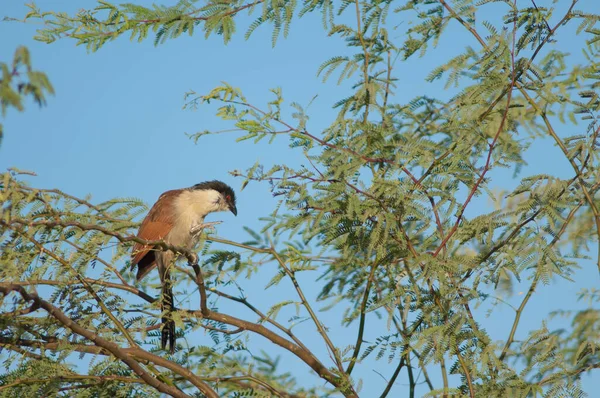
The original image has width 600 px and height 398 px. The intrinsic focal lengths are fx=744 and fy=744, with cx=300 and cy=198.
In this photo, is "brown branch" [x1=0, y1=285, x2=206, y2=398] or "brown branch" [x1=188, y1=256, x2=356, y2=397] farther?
"brown branch" [x1=188, y1=256, x2=356, y2=397]

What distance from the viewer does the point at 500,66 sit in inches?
158

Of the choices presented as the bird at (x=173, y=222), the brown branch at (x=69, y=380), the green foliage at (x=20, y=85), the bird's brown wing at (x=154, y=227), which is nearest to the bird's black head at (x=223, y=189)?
the bird at (x=173, y=222)

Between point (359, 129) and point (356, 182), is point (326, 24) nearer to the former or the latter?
point (359, 129)

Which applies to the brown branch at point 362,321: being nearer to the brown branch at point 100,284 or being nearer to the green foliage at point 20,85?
the brown branch at point 100,284

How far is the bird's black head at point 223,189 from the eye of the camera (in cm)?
675

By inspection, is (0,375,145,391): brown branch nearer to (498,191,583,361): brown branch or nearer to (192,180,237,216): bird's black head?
(498,191,583,361): brown branch

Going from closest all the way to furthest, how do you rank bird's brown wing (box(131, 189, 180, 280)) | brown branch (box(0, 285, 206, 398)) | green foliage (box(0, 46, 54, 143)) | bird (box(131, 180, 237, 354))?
green foliage (box(0, 46, 54, 143)) < brown branch (box(0, 285, 206, 398)) < bird (box(131, 180, 237, 354)) < bird's brown wing (box(131, 189, 180, 280))

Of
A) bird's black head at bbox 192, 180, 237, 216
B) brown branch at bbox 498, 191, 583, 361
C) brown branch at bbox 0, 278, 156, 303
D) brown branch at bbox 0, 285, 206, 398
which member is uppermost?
bird's black head at bbox 192, 180, 237, 216

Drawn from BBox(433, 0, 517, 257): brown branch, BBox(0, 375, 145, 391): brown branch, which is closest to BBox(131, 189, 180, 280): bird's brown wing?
BBox(0, 375, 145, 391): brown branch

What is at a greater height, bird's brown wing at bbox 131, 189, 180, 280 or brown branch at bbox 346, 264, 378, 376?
bird's brown wing at bbox 131, 189, 180, 280

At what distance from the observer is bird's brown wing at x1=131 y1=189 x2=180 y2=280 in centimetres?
494

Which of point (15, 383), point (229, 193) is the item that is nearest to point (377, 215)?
point (15, 383)

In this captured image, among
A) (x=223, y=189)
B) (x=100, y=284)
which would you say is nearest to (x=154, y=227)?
(x=223, y=189)

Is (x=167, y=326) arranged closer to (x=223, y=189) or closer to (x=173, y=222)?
(x=173, y=222)
